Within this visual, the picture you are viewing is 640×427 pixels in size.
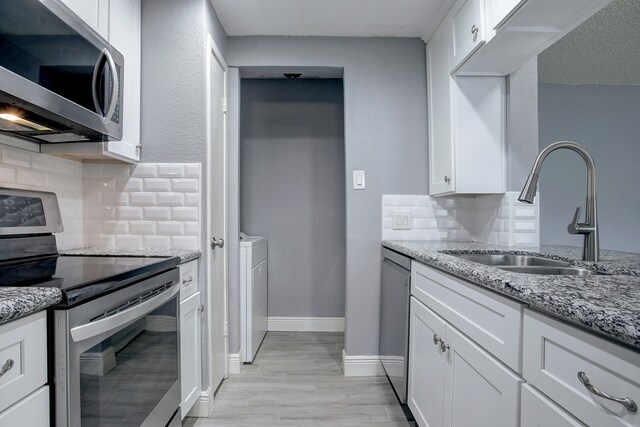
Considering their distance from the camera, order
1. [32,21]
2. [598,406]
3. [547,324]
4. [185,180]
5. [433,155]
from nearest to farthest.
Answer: [598,406]
[547,324]
[32,21]
[185,180]
[433,155]

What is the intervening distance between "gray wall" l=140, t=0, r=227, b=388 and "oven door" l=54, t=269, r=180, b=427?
47 cm

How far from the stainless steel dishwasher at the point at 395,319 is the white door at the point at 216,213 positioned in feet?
3.32

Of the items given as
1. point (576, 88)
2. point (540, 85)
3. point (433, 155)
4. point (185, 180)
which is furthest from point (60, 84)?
point (576, 88)

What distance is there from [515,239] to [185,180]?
1.81 metres

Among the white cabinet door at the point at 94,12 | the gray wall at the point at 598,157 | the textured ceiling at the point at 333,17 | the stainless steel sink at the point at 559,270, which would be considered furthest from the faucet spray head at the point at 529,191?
the gray wall at the point at 598,157

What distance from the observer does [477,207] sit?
2.22 m

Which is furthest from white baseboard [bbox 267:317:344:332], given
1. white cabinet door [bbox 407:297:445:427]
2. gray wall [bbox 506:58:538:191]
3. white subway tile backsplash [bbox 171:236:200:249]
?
gray wall [bbox 506:58:538:191]

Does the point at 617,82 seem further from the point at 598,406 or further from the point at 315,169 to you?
the point at 598,406

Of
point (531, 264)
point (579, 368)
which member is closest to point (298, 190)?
point (531, 264)

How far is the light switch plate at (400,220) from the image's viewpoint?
223cm

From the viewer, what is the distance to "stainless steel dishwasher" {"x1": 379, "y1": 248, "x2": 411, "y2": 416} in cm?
171

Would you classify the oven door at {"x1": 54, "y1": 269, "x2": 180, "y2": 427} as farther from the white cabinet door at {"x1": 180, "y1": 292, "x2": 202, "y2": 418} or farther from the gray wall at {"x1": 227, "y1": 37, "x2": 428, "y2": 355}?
the gray wall at {"x1": 227, "y1": 37, "x2": 428, "y2": 355}

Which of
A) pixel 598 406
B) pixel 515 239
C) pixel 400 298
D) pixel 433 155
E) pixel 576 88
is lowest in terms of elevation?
pixel 400 298

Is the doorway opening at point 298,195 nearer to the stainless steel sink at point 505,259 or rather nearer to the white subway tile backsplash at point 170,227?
the white subway tile backsplash at point 170,227
